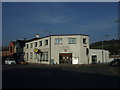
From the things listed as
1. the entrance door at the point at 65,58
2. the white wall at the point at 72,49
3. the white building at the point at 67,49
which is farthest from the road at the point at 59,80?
the entrance door at the point at 65,58

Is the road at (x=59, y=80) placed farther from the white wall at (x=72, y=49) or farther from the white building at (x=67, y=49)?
the white building at (x=67, y=49)

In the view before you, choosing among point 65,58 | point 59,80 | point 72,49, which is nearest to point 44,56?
point 65,58

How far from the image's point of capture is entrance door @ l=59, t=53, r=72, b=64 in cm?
4403

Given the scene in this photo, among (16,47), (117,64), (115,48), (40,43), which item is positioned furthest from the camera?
(115,48)

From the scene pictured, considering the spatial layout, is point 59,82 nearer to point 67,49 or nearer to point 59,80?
point 59,80

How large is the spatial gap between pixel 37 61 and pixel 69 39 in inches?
482

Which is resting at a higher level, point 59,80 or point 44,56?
point 44,56

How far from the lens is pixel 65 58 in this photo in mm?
44312

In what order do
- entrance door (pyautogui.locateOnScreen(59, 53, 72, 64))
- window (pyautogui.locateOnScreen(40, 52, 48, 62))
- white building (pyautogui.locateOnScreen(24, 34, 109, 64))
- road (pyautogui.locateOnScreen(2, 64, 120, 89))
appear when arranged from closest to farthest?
road (pyautogui.locateOnScreen(2, 64, 120, 89))
white building (pyautogui.locateOnScreen(24, 34, 109, 64))
entrance door (pyautogui.locateOnScreen(59, 53, 72, 64))
window (pyautogui.locateOnScreen(40, 52, 48, 62))

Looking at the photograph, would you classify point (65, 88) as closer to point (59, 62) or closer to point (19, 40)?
point (59, 62)

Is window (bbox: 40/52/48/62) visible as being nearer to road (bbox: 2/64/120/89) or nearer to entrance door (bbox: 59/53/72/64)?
entrance door (bbox: 59/53/72/64)

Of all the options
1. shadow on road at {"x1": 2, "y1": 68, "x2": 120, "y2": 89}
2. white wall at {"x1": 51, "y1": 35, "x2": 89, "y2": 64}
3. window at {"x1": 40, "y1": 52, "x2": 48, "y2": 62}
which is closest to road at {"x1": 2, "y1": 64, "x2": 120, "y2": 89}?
shadow on road at {"x1": 2, "y1": 68, "x2": 120, "y2": 89}

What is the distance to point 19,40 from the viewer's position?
67.3m

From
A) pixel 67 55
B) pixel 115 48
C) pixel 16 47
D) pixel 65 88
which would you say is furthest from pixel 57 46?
pixel 115 48
